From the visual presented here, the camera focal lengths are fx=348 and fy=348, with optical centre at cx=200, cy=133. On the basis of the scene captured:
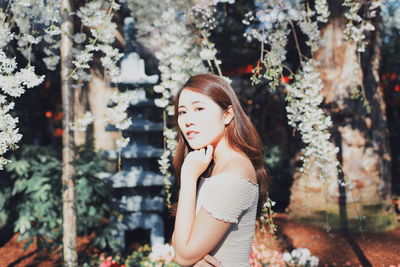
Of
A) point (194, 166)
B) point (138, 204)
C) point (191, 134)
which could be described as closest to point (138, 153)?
point (138, 204)

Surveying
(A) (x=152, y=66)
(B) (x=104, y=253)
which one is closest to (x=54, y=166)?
(B) (x=104, y=253)

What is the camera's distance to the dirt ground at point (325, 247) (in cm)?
305

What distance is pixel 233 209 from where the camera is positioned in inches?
50.6

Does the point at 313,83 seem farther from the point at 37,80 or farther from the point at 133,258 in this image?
the point at 133,258

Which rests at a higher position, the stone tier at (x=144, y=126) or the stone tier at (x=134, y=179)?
the stone tier at (x=144, y=126)

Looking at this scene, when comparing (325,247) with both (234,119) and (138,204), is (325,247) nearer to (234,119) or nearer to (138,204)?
(138,204)

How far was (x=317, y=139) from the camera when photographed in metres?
2.50

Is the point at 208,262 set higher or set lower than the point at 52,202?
higher

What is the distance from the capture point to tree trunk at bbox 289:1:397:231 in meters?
3.56

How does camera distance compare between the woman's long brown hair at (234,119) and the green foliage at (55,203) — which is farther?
the green foliage at (55,203)

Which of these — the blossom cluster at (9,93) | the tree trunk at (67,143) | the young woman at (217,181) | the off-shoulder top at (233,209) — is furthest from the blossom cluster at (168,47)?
the off-shoulder top at (233,209)

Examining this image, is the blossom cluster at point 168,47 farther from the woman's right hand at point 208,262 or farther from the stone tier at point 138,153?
the woman's right hand at point 208,262

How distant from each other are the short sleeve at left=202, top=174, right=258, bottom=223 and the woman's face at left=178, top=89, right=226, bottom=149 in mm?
227

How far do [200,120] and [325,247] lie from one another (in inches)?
99.3
